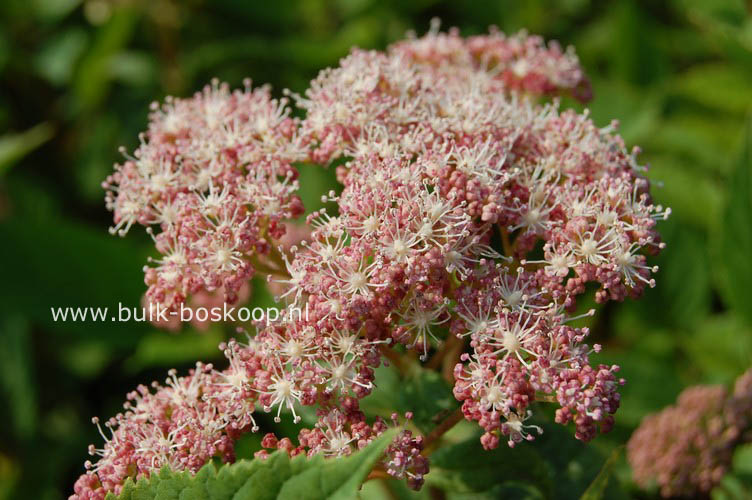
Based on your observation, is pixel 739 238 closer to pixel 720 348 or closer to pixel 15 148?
pixel 720 348

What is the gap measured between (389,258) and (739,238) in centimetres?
149

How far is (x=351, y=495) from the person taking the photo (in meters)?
1.33

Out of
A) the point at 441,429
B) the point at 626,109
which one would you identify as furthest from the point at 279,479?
the point at 626,109

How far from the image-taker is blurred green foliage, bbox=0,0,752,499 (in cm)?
288

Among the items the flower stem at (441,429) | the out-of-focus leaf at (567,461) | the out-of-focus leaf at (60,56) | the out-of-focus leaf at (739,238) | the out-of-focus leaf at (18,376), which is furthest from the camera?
the out-of-focus leaf at (60,56)

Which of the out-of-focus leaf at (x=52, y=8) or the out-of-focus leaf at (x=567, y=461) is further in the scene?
the out-of-focus leaf at (x=52, y=8)

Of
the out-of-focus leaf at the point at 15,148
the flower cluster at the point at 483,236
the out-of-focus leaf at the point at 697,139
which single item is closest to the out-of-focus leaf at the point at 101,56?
the out-of-focus leaf at the point at 15,148

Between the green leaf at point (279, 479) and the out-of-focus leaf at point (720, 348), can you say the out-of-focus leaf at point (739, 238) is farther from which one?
the green leaf at point (279, 479)

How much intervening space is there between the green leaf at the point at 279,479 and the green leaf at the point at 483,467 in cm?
47

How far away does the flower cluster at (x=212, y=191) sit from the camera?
1.80m

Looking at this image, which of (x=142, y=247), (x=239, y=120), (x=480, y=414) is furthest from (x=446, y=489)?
(x=142, y=247)

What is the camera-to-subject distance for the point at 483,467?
72.1 inches

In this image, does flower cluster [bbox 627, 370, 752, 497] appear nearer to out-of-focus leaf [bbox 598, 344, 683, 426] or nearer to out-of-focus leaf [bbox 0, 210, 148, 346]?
out-of-focus leaf [bbox 598, 344, 683, 426]

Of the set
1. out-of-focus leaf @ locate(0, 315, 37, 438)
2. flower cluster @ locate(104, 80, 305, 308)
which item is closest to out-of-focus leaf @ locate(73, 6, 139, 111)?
out-of-focus leaf @ locate(0, 315, 37, 438)
